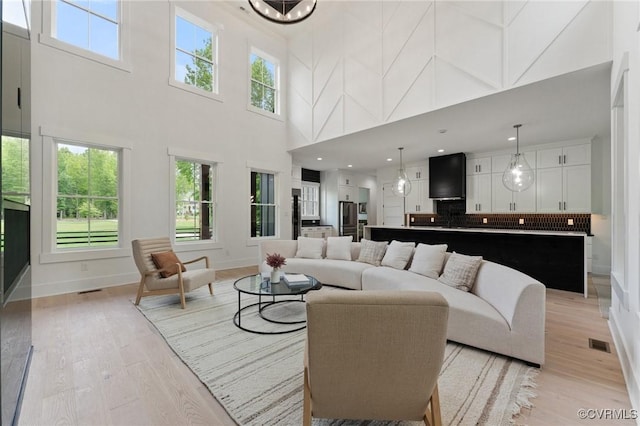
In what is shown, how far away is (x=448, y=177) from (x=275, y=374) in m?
6.68

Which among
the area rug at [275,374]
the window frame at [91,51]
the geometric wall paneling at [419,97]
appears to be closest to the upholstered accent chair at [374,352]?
the area rug at [275,374]

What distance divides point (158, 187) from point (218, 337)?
11.2ft

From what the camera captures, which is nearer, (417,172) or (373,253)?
(373,253)

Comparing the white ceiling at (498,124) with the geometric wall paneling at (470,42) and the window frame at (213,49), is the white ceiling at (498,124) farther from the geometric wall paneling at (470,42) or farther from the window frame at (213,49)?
the window frame at (213,49)

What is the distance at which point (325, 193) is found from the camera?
9.55m

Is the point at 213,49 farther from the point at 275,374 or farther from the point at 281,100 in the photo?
the point at 275,374

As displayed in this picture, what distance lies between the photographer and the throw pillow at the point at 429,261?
3369 mm

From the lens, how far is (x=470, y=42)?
3.92 metres

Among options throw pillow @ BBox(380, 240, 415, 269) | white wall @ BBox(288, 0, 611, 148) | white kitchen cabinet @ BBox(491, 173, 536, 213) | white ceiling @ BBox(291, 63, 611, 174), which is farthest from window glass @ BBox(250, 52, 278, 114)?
white kitchen cabinet @ BBox(491, 173, 536, 213)

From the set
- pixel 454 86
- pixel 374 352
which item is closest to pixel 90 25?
pixel 454 86

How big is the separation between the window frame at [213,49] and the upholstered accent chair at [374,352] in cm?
550

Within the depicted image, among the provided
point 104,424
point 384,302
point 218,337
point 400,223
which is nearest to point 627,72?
point 384,302

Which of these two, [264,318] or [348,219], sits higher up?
[348,219]

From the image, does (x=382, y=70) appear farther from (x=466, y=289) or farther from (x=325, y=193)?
(x=325, y=193)
